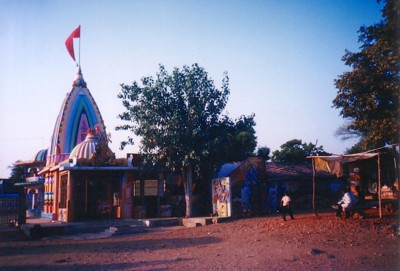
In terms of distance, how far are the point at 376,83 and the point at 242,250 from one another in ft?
33.1

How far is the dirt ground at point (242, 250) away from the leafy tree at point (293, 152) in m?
27.7

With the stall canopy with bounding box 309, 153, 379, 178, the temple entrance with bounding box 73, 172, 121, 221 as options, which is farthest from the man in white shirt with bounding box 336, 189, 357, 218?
the temple entrance with bounding box 73, 172, 121, 221

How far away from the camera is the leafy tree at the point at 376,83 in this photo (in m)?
13.2

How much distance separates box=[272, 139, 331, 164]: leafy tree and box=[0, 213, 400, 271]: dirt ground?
27.7 meters

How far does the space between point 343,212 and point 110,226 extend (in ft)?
36.6

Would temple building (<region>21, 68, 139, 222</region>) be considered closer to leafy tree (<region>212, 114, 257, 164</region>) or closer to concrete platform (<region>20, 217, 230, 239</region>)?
concrete platform (<region>20, 217, 230, 239</region>)

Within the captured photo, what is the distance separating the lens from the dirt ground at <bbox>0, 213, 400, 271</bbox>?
295 inches

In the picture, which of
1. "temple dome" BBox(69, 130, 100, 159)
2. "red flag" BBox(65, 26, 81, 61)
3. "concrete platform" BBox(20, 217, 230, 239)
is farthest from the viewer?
"red flag" BBox(65, 26, 81, 61)

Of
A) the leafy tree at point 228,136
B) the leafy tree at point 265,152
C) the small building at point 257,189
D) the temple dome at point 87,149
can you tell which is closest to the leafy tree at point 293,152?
the leafy tree at point 265,152

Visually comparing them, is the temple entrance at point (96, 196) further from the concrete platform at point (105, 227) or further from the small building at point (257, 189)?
the small building at point (257, 189)

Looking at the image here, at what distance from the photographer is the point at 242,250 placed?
911cm

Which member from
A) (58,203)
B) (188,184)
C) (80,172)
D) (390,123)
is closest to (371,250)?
(390,123)

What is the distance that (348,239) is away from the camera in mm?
9625

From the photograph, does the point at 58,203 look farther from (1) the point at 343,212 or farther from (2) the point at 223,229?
(1) the point at 343,212
